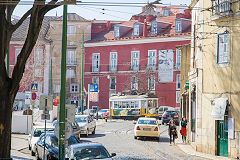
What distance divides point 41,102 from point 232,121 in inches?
351

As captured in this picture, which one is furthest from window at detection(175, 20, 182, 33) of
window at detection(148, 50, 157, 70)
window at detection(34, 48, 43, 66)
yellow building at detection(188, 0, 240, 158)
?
yellow building at detection(188, 0, 240, 158)

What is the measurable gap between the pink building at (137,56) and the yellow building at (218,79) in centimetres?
3511

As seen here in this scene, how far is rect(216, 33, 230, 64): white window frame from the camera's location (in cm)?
2314

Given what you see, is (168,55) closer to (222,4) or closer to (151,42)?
(151,42)

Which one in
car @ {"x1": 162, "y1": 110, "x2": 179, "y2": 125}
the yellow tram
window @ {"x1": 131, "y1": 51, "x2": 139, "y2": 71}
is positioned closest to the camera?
car @ {"x1": 162, "y1": 110, "x2": 179, "y2": 125}

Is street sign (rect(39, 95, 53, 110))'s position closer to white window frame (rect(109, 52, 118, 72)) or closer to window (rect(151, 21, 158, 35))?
window (rect(151, 21, 158, 35))

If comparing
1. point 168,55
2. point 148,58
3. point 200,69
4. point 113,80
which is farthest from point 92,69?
point 200,69

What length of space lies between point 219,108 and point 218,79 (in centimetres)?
159

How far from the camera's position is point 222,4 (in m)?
23.1

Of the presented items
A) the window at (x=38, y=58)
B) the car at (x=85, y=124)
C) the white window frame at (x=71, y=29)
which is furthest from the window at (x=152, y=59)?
the car at (x=85, y=124)

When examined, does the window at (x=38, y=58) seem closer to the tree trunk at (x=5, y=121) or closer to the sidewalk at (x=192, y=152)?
the sidewalk at (x=192, y=152)

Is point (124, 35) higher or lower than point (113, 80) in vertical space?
higher

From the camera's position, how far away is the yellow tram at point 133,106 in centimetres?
5269

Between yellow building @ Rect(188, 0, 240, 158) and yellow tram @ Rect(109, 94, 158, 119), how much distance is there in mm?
26591
